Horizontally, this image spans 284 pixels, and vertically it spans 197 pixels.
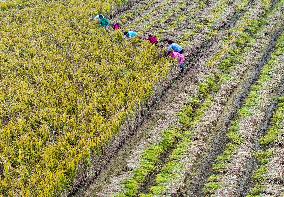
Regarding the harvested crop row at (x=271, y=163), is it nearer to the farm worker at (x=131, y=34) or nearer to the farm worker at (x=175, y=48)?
the farm worker at (x=175, y=48)

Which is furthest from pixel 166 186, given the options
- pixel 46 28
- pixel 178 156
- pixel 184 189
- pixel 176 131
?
pixel 46 28

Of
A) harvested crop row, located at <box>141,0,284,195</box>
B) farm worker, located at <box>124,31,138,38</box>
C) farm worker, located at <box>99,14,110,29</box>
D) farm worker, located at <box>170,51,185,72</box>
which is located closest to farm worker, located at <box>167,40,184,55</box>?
farm worker, located at <box>170,51,185,72</box>

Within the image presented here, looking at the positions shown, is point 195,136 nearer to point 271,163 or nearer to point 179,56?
point 271,163

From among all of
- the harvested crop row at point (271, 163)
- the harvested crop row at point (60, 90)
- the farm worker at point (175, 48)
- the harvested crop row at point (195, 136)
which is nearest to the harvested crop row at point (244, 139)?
the harvested crop row at point (271, 163)

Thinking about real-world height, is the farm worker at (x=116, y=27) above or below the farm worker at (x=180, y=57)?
above

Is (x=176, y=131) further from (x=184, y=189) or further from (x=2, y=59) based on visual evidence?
(x=2, y=59)

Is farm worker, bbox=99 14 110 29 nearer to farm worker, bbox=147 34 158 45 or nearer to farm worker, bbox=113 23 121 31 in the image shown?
farm worker, bbox=113 23 121 31

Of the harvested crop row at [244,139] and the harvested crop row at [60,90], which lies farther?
the harvested crop row at [60,90]
